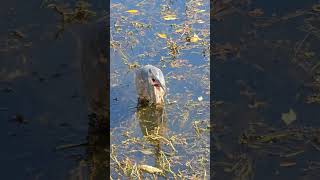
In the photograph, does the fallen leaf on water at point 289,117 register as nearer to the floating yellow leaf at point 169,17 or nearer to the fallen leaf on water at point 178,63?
the fallen leaf on water at point 178,63

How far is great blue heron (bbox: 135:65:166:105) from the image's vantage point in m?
2.94

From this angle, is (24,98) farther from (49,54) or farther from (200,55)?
(200,55)

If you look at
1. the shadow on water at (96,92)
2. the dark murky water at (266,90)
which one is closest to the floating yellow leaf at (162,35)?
the dark murky water at (266,90)

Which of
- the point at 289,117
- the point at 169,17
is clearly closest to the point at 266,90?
the point at 289,117

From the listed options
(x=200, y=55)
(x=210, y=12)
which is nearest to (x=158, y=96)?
(x=200, y=55)

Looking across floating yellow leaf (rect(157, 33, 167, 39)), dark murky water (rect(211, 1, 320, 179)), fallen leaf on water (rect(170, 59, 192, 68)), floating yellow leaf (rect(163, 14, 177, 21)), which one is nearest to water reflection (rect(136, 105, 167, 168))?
dark murky water (rect(211, 1, 320, 179))

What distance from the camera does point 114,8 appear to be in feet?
12.4

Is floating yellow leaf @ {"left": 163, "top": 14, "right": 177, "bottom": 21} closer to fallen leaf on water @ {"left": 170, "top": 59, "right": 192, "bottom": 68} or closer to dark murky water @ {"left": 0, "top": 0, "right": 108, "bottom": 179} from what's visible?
fallen leaf on water @ {"left": 170, "top": 59, "right": 192, "bottom": 68}

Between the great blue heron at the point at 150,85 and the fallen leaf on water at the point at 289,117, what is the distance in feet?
2.05

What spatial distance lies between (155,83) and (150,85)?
0.09 ft

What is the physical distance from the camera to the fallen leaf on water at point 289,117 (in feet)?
9.07

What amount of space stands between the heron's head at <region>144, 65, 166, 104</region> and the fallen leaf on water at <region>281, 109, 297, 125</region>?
626 millimetres

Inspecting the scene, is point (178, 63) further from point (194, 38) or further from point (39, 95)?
point (39, 95)

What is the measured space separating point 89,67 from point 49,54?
21 cm
